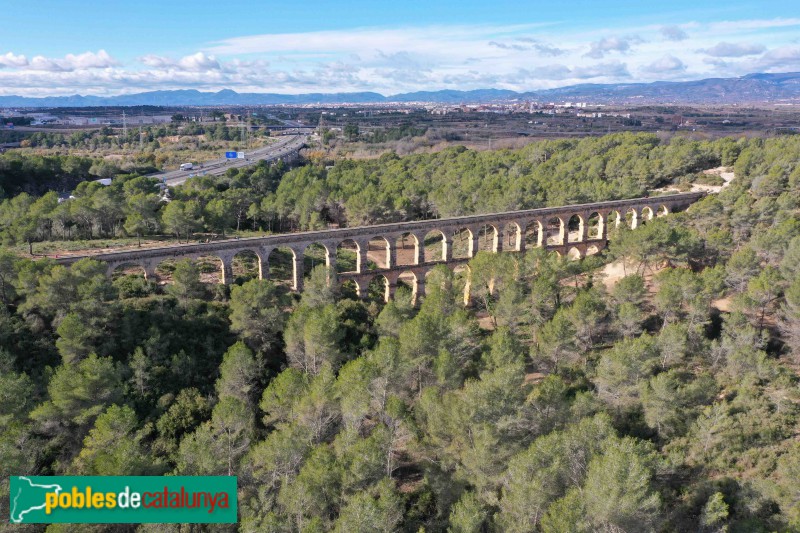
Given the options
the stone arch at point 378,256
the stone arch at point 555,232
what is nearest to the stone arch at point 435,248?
the stone arch at point 378,256

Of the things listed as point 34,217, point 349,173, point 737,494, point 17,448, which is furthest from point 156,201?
point 737,494

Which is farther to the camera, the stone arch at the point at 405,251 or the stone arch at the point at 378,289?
the stone arch at the point at 405,251

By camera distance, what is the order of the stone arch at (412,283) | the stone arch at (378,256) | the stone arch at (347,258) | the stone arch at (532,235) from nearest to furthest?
1. the stone arch at (412,283)
2. the stone arch at (378,256)
3. the stone arch at (347,258)
4. the stone arch at (532,235)

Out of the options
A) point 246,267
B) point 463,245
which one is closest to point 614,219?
point 463,245

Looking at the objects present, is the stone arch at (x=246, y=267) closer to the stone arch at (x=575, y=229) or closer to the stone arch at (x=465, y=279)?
the stone arch at (x=465, y=279)

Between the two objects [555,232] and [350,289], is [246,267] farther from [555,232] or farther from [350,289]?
[555,232]

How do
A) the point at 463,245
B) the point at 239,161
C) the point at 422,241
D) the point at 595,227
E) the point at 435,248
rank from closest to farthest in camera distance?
the point at 422,241 → the point at 463,245 → the point at 435,248 → the point at 595,227 → the point at 239,161

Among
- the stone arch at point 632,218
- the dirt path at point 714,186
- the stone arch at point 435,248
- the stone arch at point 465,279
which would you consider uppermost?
the dirt path at point 714,186
